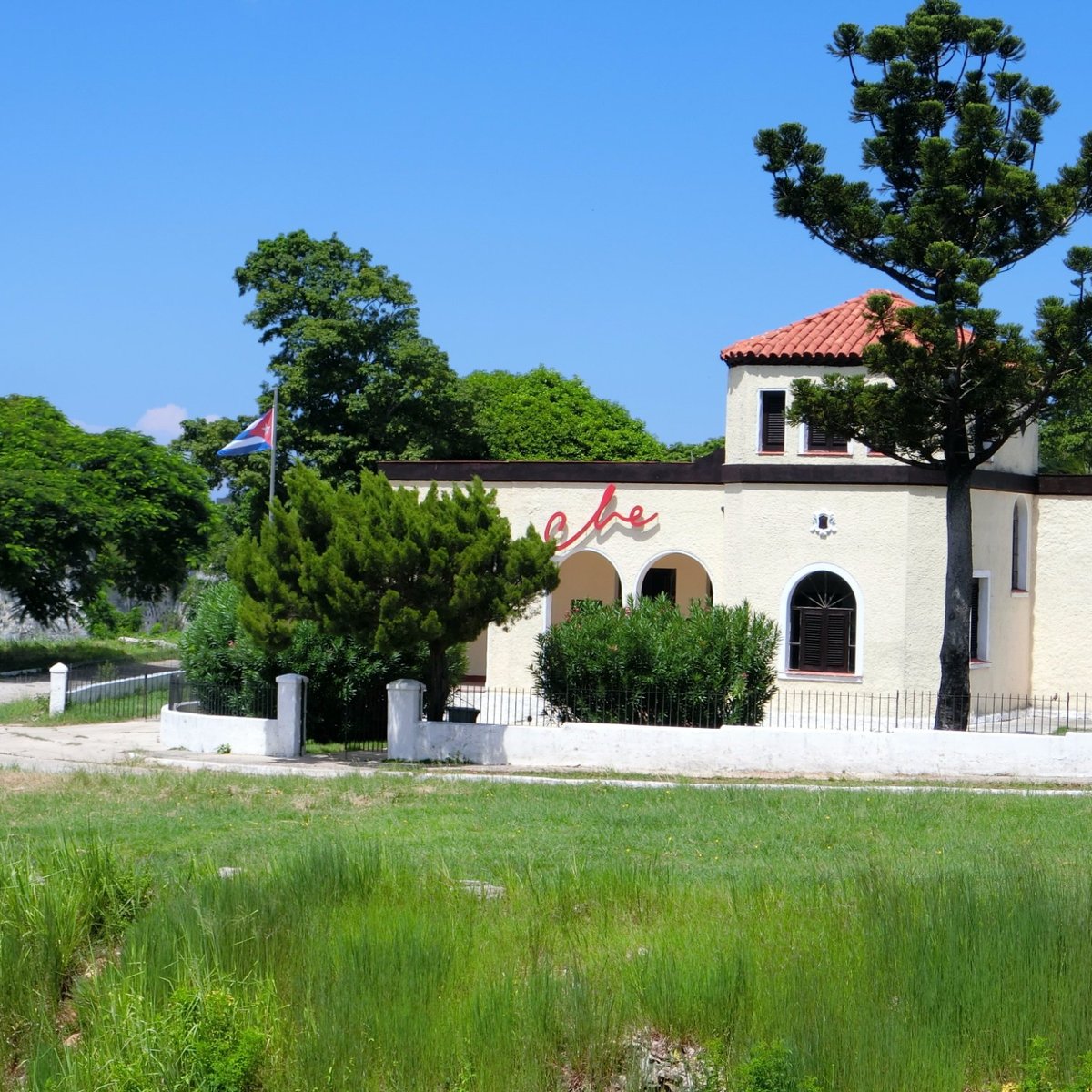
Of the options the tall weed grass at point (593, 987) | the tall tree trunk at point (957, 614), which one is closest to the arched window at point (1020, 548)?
the tall tree trunk at point (957, 614)

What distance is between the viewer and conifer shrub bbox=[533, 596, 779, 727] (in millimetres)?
21344

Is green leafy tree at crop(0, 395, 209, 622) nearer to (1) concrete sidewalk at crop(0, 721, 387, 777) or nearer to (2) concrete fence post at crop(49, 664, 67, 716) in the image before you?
(2) concrete fence post at crop(49, 664, 67, 716)

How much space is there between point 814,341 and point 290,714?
11.3 m

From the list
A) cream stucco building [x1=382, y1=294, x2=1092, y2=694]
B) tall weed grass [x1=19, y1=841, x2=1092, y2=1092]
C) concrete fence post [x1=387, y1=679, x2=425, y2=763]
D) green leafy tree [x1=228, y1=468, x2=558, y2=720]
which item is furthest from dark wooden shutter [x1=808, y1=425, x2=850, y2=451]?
tall weed grass [x1=19, y1=841, x2=1092, y2=1092]

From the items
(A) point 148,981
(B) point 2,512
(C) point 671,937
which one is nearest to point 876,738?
(C) point 671,937

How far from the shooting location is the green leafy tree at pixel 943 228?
1958 centimetres

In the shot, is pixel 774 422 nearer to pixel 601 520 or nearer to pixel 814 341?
pixel 814 341

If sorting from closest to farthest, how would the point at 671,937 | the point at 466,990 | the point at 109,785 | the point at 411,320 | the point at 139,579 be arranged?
the point at 466,990
the point at 671,937
the point at 109,785
the point at 139,579
the point at 411,320

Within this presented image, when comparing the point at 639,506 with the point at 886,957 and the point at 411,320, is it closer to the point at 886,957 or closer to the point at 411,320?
the point at 411,320

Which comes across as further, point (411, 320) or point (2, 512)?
point (411, 320)

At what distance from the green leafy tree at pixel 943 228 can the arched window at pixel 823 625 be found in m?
3.87

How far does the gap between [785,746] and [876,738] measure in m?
1.20

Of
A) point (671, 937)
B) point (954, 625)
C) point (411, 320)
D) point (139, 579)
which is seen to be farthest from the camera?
point (411, 320)

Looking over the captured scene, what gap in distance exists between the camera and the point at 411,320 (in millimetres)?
41719
